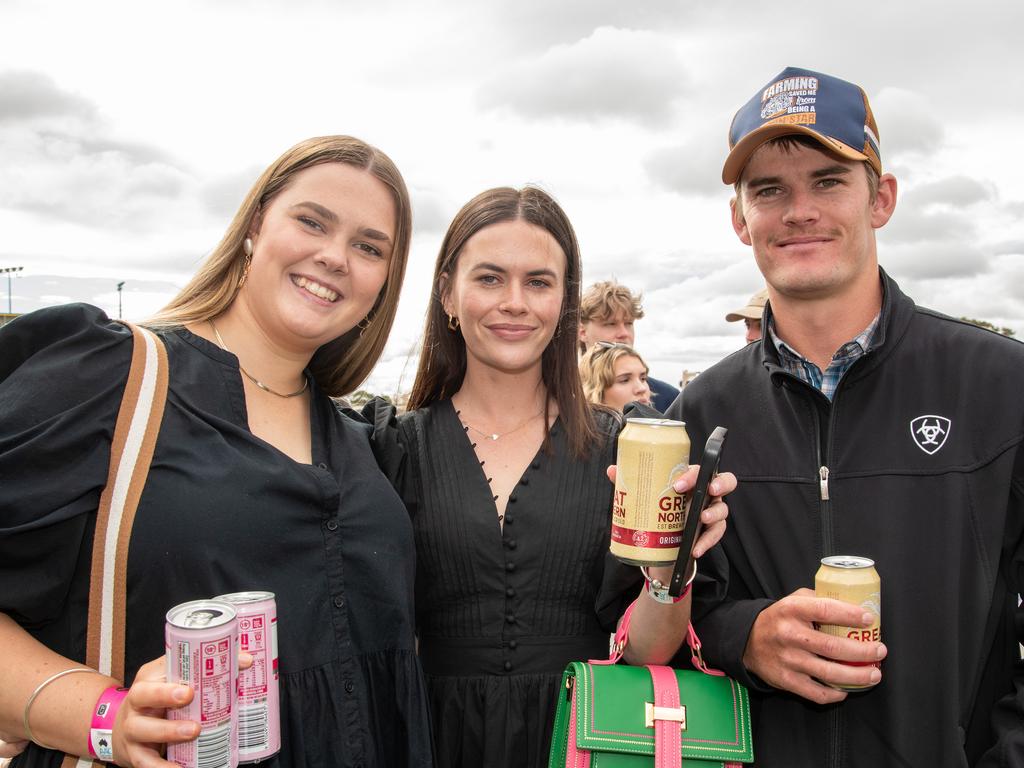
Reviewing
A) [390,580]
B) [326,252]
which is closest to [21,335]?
[326,252]

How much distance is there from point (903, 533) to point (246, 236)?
6.16 ft

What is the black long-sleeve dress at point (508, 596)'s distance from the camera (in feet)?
7.04

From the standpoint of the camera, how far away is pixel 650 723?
6.34 ft

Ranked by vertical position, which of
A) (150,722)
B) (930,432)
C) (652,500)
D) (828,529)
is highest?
(930,432)

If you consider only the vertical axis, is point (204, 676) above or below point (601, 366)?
below

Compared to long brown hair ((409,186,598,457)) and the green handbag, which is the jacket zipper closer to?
the green handbag

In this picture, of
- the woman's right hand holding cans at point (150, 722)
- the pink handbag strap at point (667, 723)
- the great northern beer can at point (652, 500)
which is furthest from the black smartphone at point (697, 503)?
the woman's right hand holding cans at point (150, 722)

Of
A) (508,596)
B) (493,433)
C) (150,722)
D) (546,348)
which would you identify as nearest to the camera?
(150,722)

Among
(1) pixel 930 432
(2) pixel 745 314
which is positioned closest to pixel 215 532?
(1) pixel 930 432

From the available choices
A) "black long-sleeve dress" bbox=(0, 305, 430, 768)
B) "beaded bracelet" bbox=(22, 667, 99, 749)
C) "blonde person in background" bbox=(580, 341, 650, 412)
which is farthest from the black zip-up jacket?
"blonde person in background" bbox=(580, 341, 650, 412)

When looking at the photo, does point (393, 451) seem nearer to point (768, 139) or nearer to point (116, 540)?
point (116, 540)

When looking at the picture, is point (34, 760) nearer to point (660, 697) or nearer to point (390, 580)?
point (390, 580)

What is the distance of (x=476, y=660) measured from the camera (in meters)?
2.19

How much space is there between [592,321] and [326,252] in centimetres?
385
